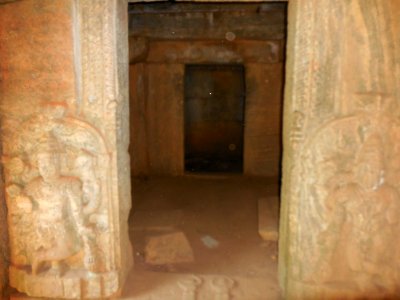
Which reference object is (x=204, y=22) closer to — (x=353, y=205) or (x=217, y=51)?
(x=217, y=51)

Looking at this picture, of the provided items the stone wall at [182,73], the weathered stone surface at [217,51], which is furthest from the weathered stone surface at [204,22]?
the weathered stone surface at [217,51]

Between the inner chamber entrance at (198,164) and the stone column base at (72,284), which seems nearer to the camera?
the stone column base at (72,284)

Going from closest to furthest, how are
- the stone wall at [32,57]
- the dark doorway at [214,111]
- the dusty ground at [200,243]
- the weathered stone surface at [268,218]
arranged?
the stone wall at [32,57], the dusty ground at [200,243], the weathered stone surface at [268,218], the dark doorway at [214,111]

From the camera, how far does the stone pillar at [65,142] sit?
112 inches

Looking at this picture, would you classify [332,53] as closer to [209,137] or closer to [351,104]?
[351,104]

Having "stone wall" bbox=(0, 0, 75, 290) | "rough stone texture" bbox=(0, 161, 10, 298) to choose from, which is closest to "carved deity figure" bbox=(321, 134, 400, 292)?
"stone wall" bbox=(0, 0, 75, 290)

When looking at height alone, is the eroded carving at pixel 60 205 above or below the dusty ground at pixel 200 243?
above

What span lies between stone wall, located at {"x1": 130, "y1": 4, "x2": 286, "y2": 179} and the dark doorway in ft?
7.73

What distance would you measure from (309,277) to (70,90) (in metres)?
2.22

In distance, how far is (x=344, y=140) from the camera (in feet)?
8.96

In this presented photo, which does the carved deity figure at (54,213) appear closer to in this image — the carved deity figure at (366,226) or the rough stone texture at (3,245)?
the rough stone texture at (3,245)

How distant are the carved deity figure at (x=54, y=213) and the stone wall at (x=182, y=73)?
10.9ft

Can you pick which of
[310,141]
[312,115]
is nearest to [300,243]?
[310,141]

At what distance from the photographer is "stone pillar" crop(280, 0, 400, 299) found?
2631 millimetres
